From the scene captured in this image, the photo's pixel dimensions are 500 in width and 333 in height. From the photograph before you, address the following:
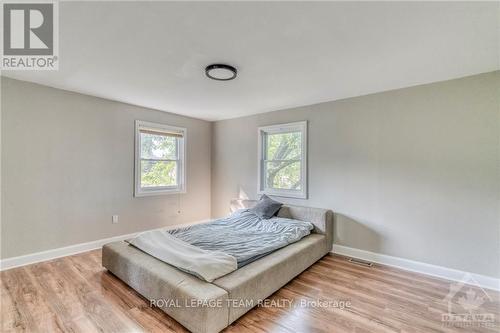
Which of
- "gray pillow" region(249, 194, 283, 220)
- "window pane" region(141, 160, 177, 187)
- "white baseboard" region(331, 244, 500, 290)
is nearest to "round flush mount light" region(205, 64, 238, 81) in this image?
"gray pillow" region(249, 194, 283, 220)

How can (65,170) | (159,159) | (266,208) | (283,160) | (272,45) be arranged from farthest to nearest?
(159,159)
(283,160)
(266,208)
(65,170)
(272,45)

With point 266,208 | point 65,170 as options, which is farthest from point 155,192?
point 266,208

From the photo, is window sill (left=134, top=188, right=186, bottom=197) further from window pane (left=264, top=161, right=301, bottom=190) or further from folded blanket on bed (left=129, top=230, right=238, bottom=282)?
window pane (left=264, top=161, right=301, bottom=190)

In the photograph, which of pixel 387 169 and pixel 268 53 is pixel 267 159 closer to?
pixel 387 169

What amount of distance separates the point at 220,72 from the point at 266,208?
7.66ft

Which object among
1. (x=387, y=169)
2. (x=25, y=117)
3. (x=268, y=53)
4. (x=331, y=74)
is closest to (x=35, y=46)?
(x=25, y=117)

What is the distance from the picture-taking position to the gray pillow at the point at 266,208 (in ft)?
12.8

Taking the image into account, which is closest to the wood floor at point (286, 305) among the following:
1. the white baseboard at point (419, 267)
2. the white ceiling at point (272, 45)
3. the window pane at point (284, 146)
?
the white baseboard at point (419, 267)

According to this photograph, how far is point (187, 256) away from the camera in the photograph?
2.28 metres

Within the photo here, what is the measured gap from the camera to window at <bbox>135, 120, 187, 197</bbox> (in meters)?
4.22

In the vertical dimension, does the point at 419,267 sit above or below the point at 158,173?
below

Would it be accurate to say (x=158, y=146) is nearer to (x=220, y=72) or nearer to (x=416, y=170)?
(x=220, y=72)

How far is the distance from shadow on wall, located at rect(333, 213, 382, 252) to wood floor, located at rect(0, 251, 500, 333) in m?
0.46

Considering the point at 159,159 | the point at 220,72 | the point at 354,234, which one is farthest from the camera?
the point at 159,159
